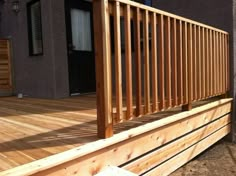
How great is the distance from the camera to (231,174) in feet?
10.0

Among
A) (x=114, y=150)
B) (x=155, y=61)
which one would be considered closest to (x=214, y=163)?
(x=155, y=61)

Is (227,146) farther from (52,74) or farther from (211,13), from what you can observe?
(52,74)

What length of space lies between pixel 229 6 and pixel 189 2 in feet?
2.26

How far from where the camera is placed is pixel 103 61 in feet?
6.08

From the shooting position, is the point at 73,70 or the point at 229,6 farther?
the point at 73,70

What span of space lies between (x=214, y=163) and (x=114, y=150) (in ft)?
6.38

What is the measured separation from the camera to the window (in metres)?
5.32

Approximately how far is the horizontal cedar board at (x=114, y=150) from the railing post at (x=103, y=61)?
0.50 feet

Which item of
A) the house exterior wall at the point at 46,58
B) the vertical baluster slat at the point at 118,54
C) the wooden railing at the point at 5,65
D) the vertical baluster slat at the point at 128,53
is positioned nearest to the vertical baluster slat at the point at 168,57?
the vertical baluster slat at the point at 128,53

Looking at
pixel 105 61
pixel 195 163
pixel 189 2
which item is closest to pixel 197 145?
pixel 195 163

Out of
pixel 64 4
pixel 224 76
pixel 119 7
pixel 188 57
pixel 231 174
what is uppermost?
pixel 64 4

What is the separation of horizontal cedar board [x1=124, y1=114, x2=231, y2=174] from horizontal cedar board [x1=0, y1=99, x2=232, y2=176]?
2.6 inches

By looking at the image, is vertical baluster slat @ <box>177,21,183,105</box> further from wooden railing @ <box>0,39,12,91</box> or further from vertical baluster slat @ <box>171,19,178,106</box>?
wooden railing @ <box>0,39,12,91</box>

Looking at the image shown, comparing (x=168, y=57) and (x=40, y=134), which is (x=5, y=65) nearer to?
(x=40, y=134)
